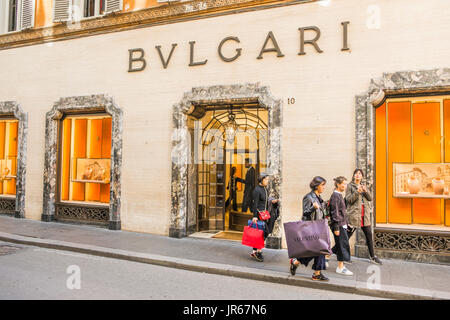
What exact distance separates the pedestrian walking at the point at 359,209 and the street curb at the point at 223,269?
1468 millimetres

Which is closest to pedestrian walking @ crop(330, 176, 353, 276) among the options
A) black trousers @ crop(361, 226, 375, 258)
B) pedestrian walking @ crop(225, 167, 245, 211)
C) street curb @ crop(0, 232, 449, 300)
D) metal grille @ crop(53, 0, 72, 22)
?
street curb @ crop(0, 232, 449, 300)

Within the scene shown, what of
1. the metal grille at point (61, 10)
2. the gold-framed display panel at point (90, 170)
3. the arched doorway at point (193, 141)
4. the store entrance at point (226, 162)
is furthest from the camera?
the metal grille at point (61, 10)

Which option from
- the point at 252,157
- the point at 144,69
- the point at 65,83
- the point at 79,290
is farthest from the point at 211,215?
the point at 65,83

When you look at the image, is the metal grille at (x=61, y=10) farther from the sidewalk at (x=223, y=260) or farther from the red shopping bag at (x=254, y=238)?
the red shopping bag at (x=254, y=238)

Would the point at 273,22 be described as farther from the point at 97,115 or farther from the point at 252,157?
the point at 97,115

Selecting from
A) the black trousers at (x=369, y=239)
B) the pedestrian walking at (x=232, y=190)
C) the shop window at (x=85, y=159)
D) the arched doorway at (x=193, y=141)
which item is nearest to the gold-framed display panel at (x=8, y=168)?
the shop window at (x=85, y=159)

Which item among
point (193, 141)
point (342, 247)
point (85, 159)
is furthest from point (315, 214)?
point (85, 159)

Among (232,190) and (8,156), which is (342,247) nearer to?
(232,190)

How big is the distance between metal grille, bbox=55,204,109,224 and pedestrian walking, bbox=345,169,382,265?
671cm

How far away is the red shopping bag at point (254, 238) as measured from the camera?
6.72 m

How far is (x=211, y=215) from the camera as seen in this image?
9.87 metres

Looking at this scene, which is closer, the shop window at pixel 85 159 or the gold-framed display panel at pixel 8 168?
the shop window at pixel 85 159

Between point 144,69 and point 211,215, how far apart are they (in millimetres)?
4537

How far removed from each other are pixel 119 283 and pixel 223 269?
1826 mm
